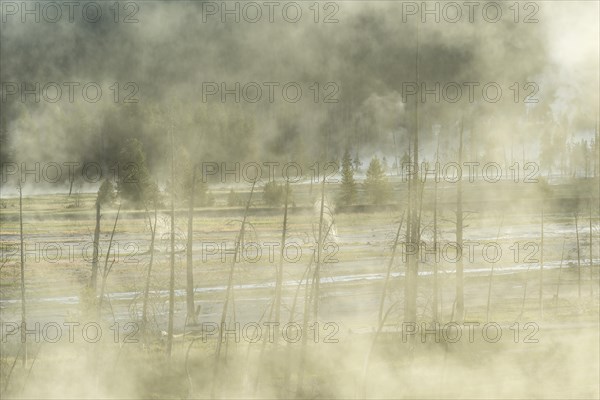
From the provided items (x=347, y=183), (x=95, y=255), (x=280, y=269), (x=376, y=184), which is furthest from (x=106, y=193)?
(x=376, y=184)

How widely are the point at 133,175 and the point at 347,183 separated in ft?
8.41

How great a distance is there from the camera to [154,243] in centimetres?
1088

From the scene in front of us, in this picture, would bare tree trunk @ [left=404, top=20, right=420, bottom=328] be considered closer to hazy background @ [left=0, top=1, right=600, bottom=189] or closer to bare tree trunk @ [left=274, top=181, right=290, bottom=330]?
hazy background @ [left=0, top=1, right=600, bottom=189]

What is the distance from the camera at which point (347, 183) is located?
10.0m

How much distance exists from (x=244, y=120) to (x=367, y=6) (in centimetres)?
247

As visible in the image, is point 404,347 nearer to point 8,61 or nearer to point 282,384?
point 282,384

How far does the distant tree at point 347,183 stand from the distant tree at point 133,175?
7.37 ft

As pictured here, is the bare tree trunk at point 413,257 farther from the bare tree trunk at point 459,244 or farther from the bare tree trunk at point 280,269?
the bare tree trunk at point 280,269

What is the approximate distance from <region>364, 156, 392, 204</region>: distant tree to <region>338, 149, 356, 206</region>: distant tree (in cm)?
30

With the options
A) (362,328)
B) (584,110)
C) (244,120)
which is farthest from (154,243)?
(584,110)

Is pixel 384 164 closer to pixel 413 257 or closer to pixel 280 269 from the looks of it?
pixel 413 257

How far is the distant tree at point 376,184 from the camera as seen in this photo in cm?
1061

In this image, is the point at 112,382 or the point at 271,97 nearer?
the point at 271,97

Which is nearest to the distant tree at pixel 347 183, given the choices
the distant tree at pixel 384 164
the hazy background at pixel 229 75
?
the hazy background at pixel 229 75
